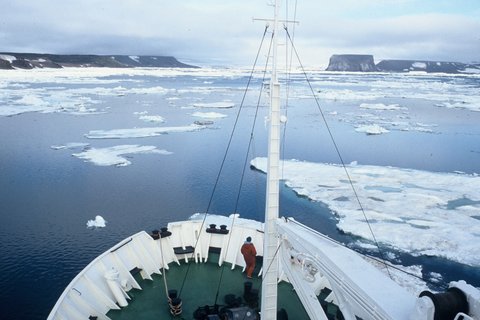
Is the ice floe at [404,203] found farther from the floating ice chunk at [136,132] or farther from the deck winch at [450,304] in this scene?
the floating ice chunk at [136,132]

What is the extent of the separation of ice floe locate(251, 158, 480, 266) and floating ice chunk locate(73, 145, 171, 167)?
5.31 meters

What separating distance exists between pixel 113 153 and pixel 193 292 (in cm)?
1273

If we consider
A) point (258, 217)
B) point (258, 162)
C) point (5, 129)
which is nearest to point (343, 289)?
point (258, 217)

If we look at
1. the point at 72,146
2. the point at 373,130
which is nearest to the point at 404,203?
the point at 373,130

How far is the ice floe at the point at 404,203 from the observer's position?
9.90 metres

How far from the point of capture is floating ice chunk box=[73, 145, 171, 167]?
1642cm

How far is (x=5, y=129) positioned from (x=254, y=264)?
69.2ft

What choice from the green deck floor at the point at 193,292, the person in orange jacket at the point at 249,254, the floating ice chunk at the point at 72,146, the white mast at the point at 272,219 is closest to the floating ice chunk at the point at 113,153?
the floating ice chunk at the point at 72,146

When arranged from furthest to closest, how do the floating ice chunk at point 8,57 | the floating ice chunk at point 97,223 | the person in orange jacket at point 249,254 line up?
the floating ice chunk at point 8,57
the floating ice chunk at point 97,223
the person in orange jacket at point 249,254

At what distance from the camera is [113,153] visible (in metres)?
17.9

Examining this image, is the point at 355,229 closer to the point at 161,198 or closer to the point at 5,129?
the point at 161,198

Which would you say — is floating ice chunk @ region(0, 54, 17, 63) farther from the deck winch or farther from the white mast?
the deck winch

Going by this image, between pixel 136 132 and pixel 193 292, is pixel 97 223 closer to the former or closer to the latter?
pixel 193 292

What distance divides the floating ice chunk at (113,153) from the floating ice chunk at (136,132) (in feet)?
7.50
